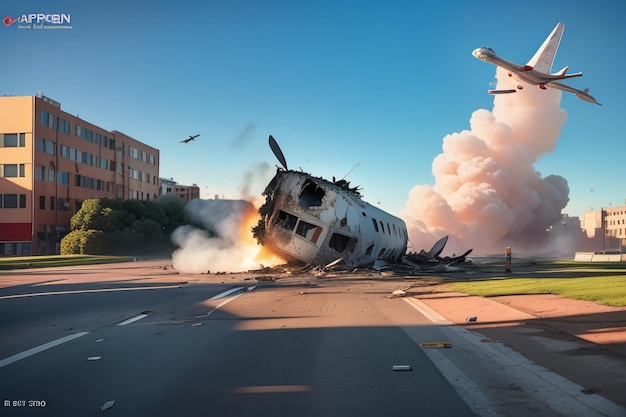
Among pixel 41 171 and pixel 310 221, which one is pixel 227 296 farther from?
pixel 41 171

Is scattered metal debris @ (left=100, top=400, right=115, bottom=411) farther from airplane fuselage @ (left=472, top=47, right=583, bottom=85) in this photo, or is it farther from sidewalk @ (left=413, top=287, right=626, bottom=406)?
airplane fuselage @ (left=472, top=47, right=583, bottom=85)

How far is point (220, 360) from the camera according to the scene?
721cm

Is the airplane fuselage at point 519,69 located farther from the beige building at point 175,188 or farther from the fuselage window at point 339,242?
the beige building at point 175,188

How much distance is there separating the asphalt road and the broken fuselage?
1325 centimetres

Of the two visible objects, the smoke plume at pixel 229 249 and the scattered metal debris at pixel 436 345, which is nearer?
the scattered metal debris at pixel 436 345

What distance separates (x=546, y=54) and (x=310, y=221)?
13.8 metres

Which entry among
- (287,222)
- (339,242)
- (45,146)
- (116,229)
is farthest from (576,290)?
(45,146)

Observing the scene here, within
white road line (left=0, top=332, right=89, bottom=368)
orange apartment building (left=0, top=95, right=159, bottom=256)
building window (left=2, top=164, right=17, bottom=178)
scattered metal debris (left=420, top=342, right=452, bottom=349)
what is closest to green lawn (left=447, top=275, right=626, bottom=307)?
scattered metal debris (left=420, top=342, right=452, bottom=349)

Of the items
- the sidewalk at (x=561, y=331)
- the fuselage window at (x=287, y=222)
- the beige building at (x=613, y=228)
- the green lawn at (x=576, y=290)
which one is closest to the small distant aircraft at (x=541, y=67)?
the green lawn at (x=576, y=290)

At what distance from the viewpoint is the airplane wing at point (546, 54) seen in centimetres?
2188

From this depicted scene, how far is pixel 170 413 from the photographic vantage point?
505 cm

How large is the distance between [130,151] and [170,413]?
71928mm

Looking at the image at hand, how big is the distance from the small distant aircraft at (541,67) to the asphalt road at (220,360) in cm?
1155

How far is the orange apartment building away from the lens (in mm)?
49438
